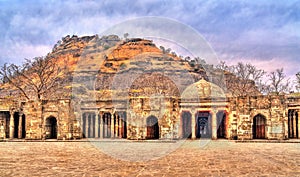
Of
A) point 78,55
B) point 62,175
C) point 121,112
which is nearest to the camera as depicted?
point 62,175

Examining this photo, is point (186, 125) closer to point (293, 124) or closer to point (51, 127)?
point (293, 124)

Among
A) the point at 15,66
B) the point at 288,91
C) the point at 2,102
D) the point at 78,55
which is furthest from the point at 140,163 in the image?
the point at 78,55

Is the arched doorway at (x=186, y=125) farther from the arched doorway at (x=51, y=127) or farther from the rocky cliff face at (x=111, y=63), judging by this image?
the rocky cliff face at (x=111, y=63)

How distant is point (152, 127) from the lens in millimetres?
29516

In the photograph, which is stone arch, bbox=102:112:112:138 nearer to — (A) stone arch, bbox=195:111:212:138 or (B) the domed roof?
(B) the domed roof

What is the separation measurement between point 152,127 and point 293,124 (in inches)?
468

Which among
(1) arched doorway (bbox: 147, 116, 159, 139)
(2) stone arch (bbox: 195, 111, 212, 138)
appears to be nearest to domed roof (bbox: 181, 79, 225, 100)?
(2) stone arch (bbox: 195, 111, 212, 138)

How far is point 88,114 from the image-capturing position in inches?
1235

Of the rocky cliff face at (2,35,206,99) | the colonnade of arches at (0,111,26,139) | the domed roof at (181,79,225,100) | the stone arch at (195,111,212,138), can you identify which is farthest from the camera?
the rocky cliff face at (2,35,206,99)

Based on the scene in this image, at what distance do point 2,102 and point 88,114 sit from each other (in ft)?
25.1

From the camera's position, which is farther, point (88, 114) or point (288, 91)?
point (288, 91)

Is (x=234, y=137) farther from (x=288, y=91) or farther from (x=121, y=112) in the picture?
(x=288, y=91)

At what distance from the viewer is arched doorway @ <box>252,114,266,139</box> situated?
28.5 m

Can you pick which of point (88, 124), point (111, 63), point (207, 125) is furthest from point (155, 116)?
point (111, 63)
